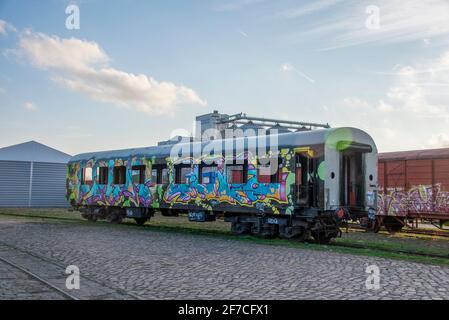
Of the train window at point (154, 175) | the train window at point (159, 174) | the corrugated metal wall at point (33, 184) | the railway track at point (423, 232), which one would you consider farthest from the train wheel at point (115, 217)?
the corrugated metal wall at point (33, 184)

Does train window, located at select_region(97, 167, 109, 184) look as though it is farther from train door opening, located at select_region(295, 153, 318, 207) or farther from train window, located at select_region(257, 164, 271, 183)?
train door opening, located at select_region(295, 153, 318, 207)

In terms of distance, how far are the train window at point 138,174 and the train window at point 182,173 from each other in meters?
2.38

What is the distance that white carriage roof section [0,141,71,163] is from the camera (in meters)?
36.7

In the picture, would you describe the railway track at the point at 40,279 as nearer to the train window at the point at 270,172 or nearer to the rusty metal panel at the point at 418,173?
the train window at the point at 270,172

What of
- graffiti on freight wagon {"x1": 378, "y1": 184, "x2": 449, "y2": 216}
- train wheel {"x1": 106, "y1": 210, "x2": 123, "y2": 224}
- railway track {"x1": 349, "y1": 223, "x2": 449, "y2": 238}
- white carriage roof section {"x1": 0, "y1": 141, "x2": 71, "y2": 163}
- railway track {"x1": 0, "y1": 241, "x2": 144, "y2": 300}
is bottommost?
railway track {"x1": 0, "y1": 241, "x2": 144, "y2": 300}

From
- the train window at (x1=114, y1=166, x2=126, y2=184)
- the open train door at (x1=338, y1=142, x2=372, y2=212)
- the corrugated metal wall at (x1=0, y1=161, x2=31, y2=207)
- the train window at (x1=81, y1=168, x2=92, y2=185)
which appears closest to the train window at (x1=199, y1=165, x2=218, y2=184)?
the open train door at (x1=338, y1=142, x2=372, y2=212)

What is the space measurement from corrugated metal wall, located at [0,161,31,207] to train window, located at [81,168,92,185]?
49.2 feet

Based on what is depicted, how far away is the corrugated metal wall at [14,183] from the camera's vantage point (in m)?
35.6

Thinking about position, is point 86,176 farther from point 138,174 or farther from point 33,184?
point 33,184

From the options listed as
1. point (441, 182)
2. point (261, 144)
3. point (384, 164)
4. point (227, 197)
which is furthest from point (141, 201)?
point (441, 182)

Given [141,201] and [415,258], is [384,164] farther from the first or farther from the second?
[141,201]

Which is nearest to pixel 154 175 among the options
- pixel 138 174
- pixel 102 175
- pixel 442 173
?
pixel 138 174

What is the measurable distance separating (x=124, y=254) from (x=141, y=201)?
344 inches

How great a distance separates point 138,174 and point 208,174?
187 inches
